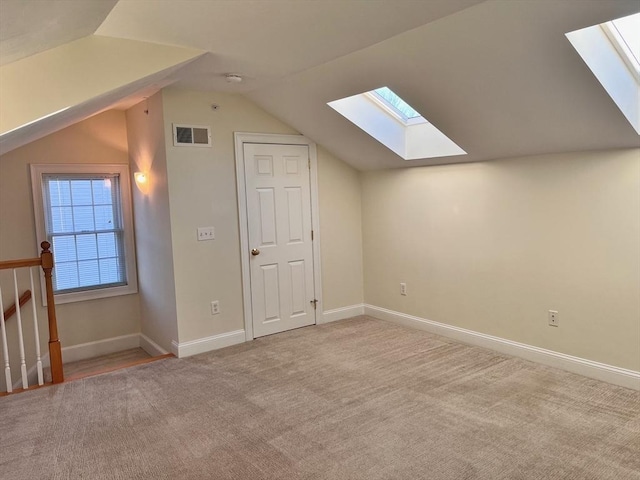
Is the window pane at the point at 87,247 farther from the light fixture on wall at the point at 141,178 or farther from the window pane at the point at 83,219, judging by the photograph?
the light fixture on wall at the point at 141,178

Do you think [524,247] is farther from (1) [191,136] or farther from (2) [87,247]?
(2) [87,247]

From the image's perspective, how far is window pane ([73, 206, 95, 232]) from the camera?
475cm

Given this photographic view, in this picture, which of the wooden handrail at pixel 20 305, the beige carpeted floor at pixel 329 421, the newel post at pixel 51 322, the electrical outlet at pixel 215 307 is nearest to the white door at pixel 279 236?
the electrical outlet at pixel 215 307

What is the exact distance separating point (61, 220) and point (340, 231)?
2885mm

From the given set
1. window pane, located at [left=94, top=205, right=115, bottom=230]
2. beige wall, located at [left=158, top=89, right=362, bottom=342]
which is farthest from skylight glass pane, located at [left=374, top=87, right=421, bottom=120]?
window pane, located at [left=94, top=205, right=115, bottom=230]

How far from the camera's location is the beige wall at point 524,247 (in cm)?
321

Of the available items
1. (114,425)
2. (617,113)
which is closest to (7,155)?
(114,425)

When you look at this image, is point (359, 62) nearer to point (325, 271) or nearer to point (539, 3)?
point (539, 3)

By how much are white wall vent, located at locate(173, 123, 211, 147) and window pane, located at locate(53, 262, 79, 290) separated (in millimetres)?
1849

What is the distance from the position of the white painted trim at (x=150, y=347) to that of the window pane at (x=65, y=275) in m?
0.89

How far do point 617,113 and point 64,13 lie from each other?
2.94 m

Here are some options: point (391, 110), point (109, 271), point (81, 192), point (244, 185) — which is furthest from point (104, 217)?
point (391, 110)

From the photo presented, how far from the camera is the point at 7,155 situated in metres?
4.33

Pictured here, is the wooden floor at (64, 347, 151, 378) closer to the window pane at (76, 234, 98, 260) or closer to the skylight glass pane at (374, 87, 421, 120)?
the window pane at (76, 234, 98, 260)
